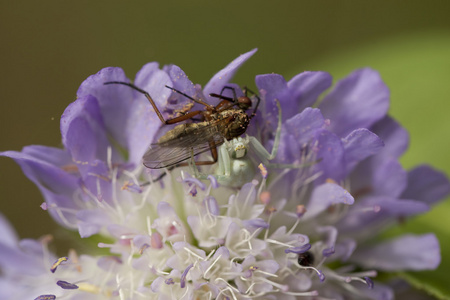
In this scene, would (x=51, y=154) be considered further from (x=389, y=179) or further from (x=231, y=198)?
(x=389, y=179)

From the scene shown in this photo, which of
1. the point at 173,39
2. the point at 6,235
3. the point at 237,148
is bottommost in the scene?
the point at 6,235

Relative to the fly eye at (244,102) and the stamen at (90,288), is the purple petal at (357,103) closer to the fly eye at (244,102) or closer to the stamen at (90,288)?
the fly eye at (244,102)

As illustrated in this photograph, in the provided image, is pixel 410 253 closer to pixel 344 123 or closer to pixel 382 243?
pixel 382 243

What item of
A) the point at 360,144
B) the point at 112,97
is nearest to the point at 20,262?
the point at 112,97

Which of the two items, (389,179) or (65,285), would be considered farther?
(389,179)

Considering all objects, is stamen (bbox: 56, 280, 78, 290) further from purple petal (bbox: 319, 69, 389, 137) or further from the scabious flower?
purple petal (bbox: 319, 69, 389, 137)

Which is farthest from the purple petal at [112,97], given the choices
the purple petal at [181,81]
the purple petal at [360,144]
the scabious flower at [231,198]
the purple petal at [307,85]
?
the purple petal at [360,144]

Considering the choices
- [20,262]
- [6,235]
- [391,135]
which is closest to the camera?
[391,135]

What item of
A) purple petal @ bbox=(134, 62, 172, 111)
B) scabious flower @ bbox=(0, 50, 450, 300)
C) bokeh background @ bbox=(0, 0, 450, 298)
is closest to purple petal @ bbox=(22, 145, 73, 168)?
scabious flower @ bbox=(0, 50, 450, 300)
